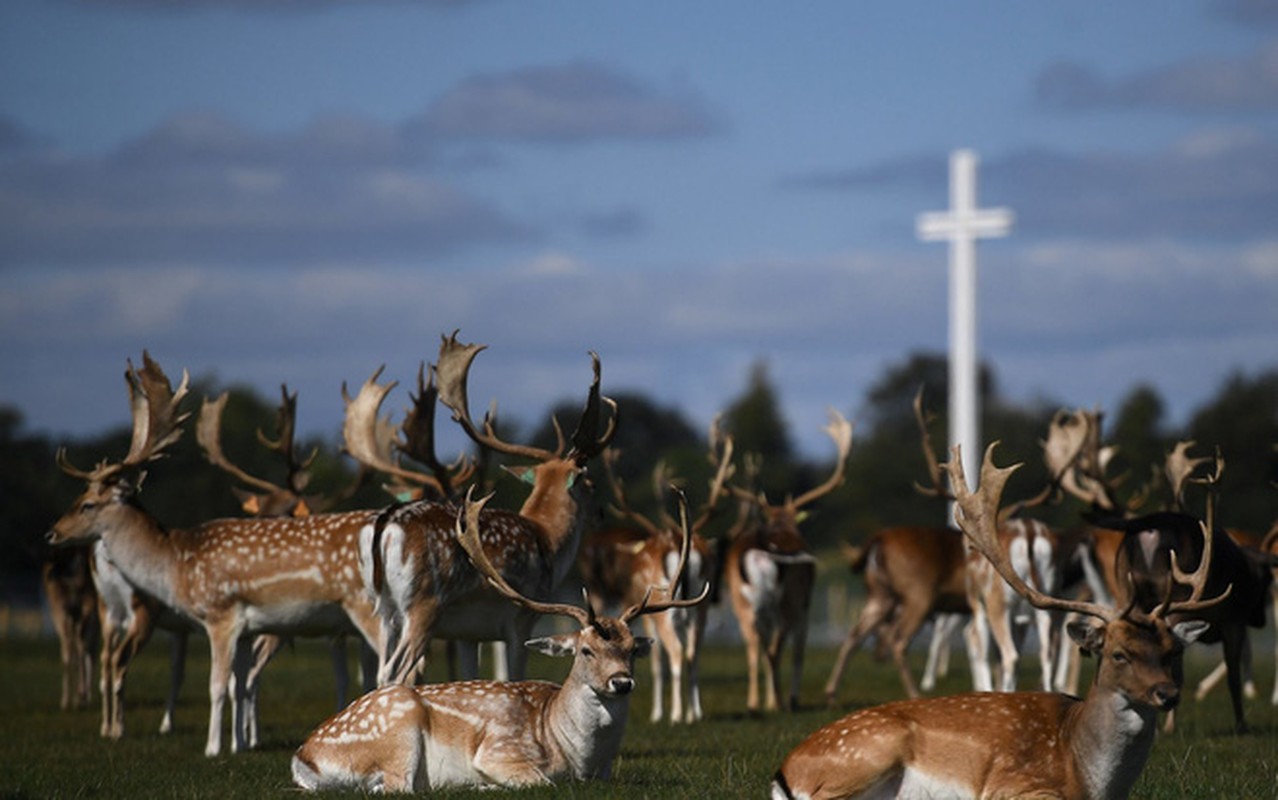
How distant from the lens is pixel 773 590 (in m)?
16.2

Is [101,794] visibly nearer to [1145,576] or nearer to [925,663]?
[1145,576]

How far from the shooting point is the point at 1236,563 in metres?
13.2

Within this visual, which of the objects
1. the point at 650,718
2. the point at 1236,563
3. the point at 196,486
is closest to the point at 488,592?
the point at 650,718

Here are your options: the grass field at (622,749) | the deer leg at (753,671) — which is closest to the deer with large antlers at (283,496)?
the grass field at (622,749)

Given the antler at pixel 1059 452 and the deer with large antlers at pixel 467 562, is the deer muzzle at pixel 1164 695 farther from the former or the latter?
the antler at pixel 1059 452

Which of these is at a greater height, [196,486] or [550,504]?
[550,504]

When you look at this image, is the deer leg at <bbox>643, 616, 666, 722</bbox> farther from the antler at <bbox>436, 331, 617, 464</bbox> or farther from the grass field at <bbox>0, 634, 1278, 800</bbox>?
the antler at <bbox>436, 331, 617, 464</bbox>

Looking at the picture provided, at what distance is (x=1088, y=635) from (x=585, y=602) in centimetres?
256

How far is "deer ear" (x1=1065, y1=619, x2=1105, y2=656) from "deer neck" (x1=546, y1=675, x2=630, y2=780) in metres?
2.00

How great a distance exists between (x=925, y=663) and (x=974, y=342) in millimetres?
8391

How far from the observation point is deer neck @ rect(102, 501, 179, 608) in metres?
12.1

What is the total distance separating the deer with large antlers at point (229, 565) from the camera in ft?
37.6

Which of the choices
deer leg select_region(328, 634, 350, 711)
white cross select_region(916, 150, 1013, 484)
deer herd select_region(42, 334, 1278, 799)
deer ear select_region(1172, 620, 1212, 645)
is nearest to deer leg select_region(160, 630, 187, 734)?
deer herd select_region(42, 334, 1278, 799)

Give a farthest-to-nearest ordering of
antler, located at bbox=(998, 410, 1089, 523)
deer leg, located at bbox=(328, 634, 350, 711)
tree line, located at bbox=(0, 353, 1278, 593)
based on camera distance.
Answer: tree line, located at bbox=(0, 353, 1278, 593) → antler, located at bbox=(998, 410, 1089, 523) → deer leg, located at bbox=(328, 634, 350, 711)
